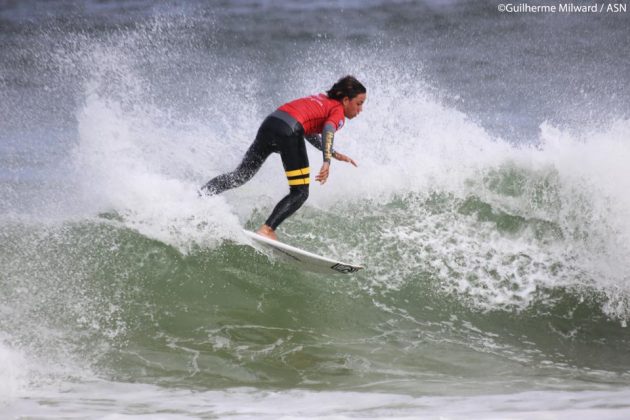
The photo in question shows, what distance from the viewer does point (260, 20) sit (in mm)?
25531

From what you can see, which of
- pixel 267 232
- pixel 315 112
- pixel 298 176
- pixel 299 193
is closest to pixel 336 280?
pixel 267 232

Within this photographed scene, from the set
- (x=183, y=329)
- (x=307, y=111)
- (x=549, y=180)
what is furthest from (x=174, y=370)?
(x=549, y=180)

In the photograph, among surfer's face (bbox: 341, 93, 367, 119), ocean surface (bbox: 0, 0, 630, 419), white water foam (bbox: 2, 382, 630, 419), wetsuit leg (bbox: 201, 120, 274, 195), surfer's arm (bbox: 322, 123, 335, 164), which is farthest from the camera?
wetsuit leg (bbox: 201, 120, 274, 195)

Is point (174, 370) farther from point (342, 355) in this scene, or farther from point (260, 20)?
point (260, 20)

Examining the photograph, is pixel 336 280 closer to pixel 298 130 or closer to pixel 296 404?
pixel 298 130

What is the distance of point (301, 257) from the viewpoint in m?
6.35

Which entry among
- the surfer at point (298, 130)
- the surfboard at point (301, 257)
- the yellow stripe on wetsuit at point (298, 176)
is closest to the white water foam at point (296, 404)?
the surfboard at point (301, 257)

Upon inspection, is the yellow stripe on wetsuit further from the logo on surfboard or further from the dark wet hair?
the logo on surfboard

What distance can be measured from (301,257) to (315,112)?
1354mm

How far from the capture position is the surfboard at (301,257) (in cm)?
620

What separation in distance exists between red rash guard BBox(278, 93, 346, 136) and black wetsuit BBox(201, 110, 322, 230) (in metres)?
0.06

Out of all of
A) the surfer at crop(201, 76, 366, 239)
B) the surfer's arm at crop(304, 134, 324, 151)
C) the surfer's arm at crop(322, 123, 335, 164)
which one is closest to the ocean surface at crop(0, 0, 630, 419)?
the surfer at crop(201, 76, 366, 239)

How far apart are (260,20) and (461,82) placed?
30.0ft

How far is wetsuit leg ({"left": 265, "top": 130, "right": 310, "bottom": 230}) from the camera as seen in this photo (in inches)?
239
